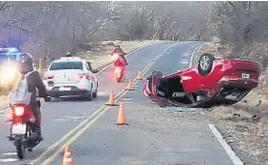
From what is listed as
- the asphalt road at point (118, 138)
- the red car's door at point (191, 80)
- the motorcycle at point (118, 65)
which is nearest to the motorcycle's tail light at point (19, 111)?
the asphalt road at point (118, 138)

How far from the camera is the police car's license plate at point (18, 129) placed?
11.4 m

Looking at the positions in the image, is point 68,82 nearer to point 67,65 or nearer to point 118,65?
point 67,65

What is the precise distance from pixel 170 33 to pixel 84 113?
101 meters

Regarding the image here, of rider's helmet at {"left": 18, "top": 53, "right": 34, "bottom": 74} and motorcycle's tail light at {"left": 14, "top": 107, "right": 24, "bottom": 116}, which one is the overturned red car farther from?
motorcycle's tail light at {"left": 14, "top": 107, "right": 24, "bottom": 116}

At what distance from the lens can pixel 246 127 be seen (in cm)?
1714

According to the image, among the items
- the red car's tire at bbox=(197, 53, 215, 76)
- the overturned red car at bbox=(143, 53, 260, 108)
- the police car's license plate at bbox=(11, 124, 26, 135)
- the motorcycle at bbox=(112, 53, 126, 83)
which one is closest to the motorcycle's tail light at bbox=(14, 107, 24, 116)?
the police car's license plate at bbox=(11, 124, 26, 135)

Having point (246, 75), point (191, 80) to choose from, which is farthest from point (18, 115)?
point (191, 80)

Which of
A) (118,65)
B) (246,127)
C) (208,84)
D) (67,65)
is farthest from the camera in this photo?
(118,65)

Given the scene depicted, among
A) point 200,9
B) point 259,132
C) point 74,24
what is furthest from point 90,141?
point 200,9

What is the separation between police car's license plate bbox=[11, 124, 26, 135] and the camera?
37.3 ft

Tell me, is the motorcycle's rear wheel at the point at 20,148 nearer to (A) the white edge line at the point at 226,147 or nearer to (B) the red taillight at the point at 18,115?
(B) the red taillight at the point at 18,115

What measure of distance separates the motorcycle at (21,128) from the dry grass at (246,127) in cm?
356

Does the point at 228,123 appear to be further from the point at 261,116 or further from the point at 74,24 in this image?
the point at 74,24

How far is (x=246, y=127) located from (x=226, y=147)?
4181 millimetres
